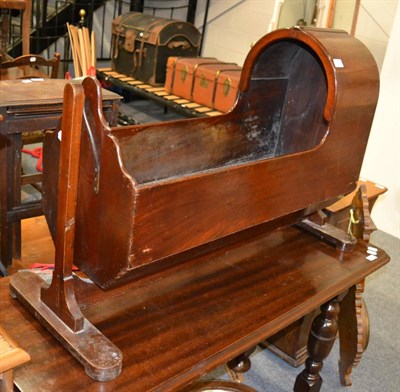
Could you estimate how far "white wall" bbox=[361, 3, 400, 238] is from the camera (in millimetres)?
3797

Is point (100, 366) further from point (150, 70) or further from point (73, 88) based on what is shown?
point (150, 70)

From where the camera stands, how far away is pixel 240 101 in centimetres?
199

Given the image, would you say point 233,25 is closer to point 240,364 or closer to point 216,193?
point 240,364

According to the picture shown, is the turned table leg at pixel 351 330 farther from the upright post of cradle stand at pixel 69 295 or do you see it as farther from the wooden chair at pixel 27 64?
the wooden chair at pixel 27 64

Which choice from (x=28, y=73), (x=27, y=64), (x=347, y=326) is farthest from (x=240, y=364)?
(x=28, y=73)

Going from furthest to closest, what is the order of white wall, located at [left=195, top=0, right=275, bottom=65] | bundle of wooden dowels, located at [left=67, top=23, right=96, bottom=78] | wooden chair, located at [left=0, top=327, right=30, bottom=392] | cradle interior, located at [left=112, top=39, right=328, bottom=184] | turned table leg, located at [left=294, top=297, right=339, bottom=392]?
white wall, located at [left=195, top=0, right=275, bottom=65], bundle of wooden dowels, located at [left=67, top=23, right=96, bottom=78], turned table leg, located at [left=294, top=297, right=339, bottom=392], cradle interior, located at [left=112, top=39, right=328, bottom=184], wooden chair, located at [left=0, top=327, right=30, bottom=392]

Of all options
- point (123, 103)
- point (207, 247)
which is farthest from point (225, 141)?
point (123, 103)

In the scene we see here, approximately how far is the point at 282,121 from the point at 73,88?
46.3 inches

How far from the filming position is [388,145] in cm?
397

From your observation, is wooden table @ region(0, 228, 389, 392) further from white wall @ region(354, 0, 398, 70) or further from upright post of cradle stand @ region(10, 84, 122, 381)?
white wall @ region(354, 0, 398, 70)

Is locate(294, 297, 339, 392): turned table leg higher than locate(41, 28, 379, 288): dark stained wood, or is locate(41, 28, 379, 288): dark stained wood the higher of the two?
locate(41, 28, 379, 288): dark stained wood

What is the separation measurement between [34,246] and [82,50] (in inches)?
90.0

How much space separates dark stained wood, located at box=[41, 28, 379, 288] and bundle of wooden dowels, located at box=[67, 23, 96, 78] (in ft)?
8.78

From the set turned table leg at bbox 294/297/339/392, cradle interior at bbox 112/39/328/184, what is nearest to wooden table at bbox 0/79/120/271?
cradle interior at bbox 112/39/328/184
